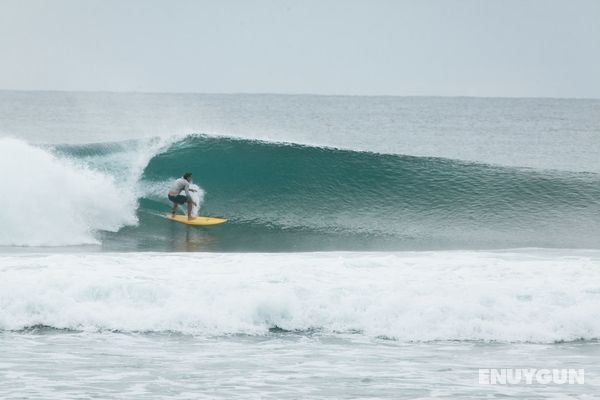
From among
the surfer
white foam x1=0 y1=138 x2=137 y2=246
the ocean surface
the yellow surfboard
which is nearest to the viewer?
the ocean surface

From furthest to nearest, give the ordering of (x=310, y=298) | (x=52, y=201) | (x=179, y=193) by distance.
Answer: (x=179, y=193) → (x=52, y=201) → (x=310, y=298)

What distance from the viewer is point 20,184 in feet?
54.0

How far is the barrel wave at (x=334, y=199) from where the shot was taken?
16359 millimetres

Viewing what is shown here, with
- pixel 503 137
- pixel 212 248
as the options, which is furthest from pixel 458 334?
pixel 503 137

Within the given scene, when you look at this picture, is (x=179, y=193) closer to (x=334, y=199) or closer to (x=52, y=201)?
(x=52, y=201)

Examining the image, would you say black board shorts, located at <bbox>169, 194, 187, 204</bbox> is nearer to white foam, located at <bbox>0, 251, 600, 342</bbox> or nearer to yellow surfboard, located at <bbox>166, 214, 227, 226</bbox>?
yellow surfboard, located at <bbox>166, 214, 227, 226</bbox>

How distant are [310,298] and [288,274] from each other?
850 mm

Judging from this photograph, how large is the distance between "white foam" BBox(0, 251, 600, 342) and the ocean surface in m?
0.02

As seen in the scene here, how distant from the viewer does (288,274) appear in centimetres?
1174

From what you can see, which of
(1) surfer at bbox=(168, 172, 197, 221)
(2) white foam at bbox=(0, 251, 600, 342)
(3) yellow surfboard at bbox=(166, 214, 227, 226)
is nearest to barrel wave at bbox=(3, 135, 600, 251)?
(3) yellow surfboard at bbox=(166, 214, 227, 226)

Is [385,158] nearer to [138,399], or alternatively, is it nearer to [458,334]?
[458,334]

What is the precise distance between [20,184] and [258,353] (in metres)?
8.33

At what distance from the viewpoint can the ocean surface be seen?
8875 millimetres

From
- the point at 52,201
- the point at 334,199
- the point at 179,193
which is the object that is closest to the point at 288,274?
the point at 179,193
